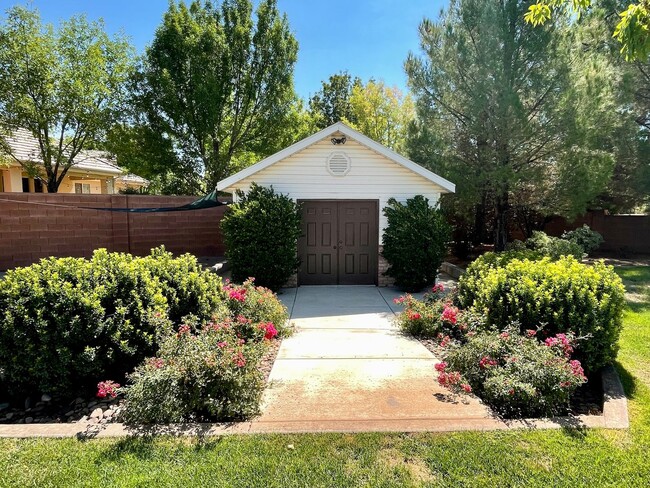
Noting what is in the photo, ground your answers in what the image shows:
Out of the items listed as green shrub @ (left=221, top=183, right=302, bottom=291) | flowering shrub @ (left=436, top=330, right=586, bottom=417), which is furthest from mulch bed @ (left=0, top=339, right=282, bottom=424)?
green shrub @ (left=221, top=183, right=302, bottom=291)

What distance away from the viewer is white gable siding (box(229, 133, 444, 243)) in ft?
30.8

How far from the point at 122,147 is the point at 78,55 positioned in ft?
10.4

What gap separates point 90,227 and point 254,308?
27.4 feet

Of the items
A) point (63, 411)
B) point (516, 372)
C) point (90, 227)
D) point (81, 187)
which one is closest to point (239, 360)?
point (63, 411)

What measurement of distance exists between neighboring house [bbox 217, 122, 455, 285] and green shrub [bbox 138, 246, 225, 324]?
437 cm

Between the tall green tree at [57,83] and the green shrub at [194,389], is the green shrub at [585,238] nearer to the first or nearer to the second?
the green shrub at [194,389]

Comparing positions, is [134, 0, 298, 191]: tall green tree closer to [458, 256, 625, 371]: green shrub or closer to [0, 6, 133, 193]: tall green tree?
[0, 6, 133, 193]: tall green tree

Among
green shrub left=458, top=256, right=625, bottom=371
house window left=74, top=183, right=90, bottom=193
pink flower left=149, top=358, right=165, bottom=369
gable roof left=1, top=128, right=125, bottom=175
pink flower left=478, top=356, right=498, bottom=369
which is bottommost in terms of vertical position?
pink flower left=478, top=356, right=498, bottom=369

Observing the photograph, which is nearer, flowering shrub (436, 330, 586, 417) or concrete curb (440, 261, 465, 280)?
flowering shrub (436, 330, 586, 417)

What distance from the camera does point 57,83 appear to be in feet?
39.4

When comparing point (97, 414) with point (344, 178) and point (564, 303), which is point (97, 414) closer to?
point (564, 303)

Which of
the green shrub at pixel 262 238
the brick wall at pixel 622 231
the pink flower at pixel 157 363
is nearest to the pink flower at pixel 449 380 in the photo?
the pink flower at pixel 157 363

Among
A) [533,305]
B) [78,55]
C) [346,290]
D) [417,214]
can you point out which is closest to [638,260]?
[417,214]

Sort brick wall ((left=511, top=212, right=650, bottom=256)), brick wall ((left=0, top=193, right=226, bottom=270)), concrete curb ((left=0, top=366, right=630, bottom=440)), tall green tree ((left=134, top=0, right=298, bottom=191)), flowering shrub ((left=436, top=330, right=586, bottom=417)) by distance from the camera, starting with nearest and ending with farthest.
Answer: concrete curb ((left=0, top=366, right=630, bottom=440)) → flowering shrub ((left=436, top=330, right=586, bottom=417)) → brick wall ((left=0, top=193, right=226, bottom=270)) → tall green tree ((left=134, top=0, right=298, bottom=191)) → brick wall ((left=511, top=212, right=650, bottom=256))
